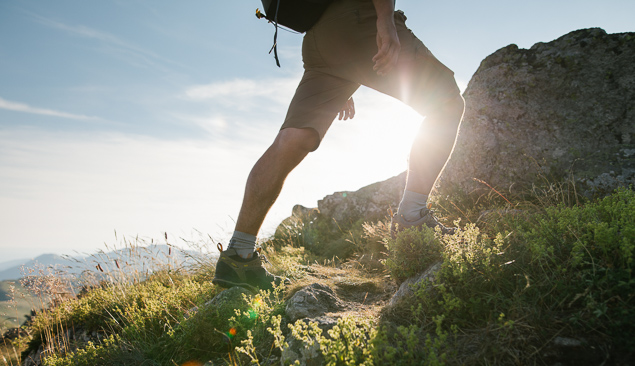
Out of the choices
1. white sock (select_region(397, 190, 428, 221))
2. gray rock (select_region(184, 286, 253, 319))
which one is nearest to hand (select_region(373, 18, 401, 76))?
white sock (select_region(397, 190, 428, 221))

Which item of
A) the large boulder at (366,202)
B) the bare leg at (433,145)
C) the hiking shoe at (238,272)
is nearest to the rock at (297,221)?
the large boulder at (366,202)

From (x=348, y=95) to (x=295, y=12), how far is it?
767 mm

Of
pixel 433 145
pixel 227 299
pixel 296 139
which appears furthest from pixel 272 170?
pixel 433 145

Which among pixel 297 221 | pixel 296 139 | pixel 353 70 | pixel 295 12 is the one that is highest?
pixel 295 12

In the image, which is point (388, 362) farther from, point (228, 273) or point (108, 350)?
point (108, 350)

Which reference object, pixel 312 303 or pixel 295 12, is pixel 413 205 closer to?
pixel 312 303

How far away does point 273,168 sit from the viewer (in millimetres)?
2346

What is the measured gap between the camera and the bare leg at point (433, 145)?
2.56 meters

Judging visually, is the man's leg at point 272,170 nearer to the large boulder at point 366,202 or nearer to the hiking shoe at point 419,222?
the hiking shoe at point 419,222

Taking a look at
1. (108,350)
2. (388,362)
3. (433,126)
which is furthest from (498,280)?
(108,350)

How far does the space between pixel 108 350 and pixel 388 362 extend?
2.14 metres

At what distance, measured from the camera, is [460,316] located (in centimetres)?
158

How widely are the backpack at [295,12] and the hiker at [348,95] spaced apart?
0.06 m

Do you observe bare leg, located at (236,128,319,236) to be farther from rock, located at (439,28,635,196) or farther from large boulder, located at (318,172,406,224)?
large boulder, located at (318,172,406,224)
